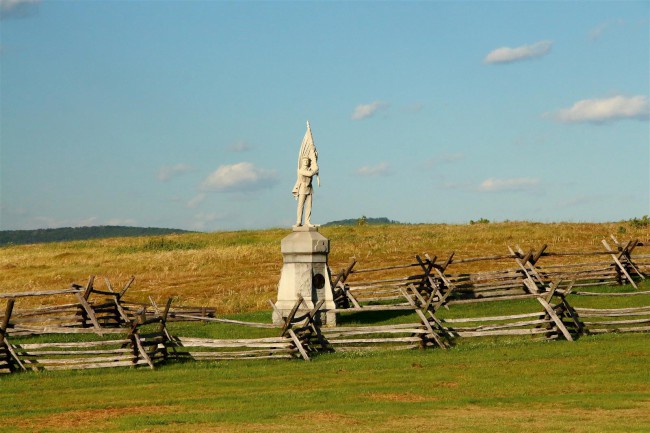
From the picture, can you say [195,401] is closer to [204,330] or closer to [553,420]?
[553,420]

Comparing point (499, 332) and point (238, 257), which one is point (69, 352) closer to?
point (499, 332)

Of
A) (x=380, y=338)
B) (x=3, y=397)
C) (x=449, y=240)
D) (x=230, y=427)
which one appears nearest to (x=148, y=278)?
(x=449, y=240)

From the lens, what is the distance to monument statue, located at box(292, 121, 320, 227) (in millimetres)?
28469

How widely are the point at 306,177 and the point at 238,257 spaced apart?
2677 cm

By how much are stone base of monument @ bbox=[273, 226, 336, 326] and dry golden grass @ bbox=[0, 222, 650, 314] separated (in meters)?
9.25

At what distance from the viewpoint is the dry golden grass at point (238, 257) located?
148ft

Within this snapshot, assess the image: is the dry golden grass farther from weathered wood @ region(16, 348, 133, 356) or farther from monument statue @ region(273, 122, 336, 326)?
weathered wood @ region(16, 348, 133, 356)

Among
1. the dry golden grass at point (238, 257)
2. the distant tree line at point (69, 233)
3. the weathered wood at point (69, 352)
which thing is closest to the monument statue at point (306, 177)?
the weathered wood at point (69, 352)

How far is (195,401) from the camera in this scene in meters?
18.3

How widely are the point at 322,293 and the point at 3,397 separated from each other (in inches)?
417

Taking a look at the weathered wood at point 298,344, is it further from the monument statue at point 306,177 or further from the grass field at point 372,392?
the monument statue at point 306,177

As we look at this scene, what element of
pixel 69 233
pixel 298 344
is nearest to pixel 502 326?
pixel 298 344

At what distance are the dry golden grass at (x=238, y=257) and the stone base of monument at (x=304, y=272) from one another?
30.3 ft

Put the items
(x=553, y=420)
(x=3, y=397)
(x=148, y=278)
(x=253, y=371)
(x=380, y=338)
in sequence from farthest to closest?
1. (x=148, y=278)
2. (x=380, y=338)
3. (x=253, y=371)
4. (x=3, y=397)
5. (x=553, y=420)
